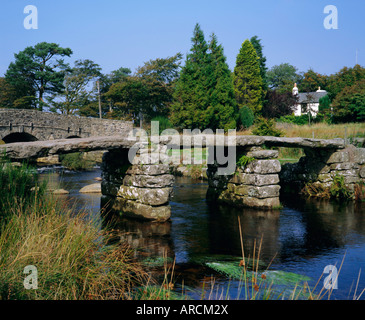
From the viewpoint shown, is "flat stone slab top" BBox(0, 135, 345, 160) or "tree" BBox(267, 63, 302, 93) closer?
"flat stone slab top" BBox(0, 135, 345, 160)

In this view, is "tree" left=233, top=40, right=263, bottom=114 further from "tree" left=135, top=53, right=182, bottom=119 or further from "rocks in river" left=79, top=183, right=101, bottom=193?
"rocks in river" left=79, top=183, right=101, bottom=193

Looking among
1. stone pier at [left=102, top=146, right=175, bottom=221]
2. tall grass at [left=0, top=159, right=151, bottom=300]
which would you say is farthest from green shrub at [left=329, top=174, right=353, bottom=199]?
tall grass at [left=0, top=159, right=151, bottom=300]

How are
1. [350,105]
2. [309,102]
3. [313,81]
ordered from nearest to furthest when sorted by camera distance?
[350,105]
[309,102]
[313,81]

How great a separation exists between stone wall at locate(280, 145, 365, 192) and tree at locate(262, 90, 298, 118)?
21910 millimetres

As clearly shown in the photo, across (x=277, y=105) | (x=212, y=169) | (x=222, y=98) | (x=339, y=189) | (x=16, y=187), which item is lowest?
(x=339, y=189)

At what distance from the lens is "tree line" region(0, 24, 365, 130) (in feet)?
90.6

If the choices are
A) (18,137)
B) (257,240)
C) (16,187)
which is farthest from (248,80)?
(16,187)

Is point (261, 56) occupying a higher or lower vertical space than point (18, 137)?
higher

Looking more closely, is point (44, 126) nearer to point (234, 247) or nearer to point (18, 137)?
point (18, 137)

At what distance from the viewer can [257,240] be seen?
738 centimetres

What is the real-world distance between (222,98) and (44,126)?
13187mm

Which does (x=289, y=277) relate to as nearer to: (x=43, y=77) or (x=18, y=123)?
(x=18, y=123)

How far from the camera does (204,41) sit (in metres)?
28.6

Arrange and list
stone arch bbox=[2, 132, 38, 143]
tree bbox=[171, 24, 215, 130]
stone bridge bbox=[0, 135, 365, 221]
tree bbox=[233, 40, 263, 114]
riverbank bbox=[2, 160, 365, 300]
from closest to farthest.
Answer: riverbank bbox=[2, 160, 365, 300] → stone bridge bbox=[0, 135, 365, 221] → stone arch bbox=[2, 132, 38, 143] → tree bbox=[171, 24, 215, 130] → tree bbox=[233, 40, 263, 114]
